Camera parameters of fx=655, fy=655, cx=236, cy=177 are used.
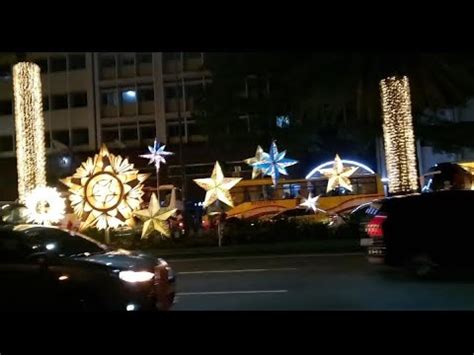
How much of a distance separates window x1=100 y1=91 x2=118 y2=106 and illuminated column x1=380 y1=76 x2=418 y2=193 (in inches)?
1252

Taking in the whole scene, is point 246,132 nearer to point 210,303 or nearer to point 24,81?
point 24,81

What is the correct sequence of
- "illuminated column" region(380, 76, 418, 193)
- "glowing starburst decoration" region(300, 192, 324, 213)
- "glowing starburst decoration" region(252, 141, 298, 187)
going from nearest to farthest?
"illuminated column" region(380, 76, 418, 193)
"glowing starburst decoration" region(252, 141, 298, 187)
"glowing starburst decoration" region(300, 192, 324, 213)

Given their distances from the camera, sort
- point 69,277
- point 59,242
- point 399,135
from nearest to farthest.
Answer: point 69,277, point 59,242, point 399,135

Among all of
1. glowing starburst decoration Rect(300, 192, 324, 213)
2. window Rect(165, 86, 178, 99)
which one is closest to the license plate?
glowing starburst decoration Rect(300, 192, 324, 213)

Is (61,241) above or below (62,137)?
Result: below

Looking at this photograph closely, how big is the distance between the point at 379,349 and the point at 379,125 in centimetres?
2038

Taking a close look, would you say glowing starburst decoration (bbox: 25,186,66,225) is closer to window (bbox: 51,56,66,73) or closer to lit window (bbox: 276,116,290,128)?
lit window (bbox: 276,116,290,128)

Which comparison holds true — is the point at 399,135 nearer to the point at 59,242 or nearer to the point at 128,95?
the point at 59,242

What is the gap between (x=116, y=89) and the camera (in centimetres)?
4719

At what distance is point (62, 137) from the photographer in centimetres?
4728

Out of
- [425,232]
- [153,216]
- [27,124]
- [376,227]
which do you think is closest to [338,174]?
[153,216]

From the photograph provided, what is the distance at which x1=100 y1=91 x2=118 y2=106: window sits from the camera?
47312 mm

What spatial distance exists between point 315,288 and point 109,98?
124 feet

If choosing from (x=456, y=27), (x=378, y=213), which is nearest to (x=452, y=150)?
(x=378, y=213)
